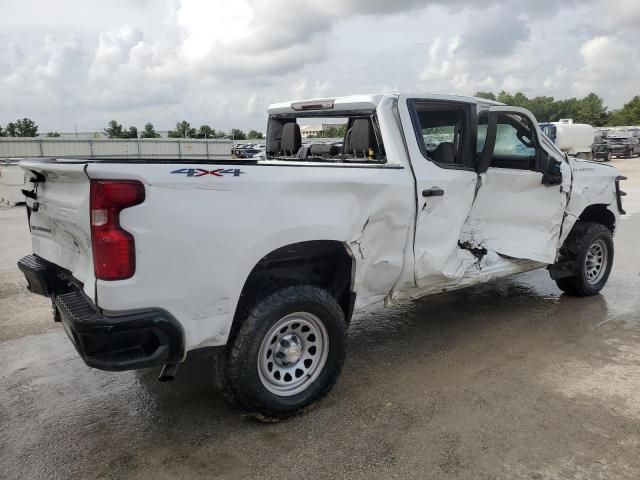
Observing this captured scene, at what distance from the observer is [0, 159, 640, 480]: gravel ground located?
9.48 ft

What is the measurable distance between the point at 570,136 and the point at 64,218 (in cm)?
2645

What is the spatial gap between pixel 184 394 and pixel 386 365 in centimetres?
152

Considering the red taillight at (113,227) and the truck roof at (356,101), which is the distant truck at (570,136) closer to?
the truck roof at (356,101)

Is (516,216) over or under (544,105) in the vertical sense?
under

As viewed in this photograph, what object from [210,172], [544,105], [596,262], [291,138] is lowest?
[596,262]

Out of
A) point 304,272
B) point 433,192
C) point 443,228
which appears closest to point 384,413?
point 304,272

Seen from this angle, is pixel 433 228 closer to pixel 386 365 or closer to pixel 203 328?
pixel 386 365

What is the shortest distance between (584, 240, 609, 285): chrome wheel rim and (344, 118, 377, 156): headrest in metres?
2.99

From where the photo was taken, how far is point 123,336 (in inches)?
104

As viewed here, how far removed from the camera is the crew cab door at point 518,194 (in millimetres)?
4492

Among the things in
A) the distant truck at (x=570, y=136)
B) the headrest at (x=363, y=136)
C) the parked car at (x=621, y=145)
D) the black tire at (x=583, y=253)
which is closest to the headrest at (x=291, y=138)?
the headrest at (x=363, y=136)

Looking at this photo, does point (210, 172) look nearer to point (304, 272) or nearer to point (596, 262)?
point (304, 272)

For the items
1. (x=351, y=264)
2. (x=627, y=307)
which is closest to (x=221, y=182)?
(x=351, y=264)

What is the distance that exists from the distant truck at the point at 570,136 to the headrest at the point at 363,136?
2232cm
